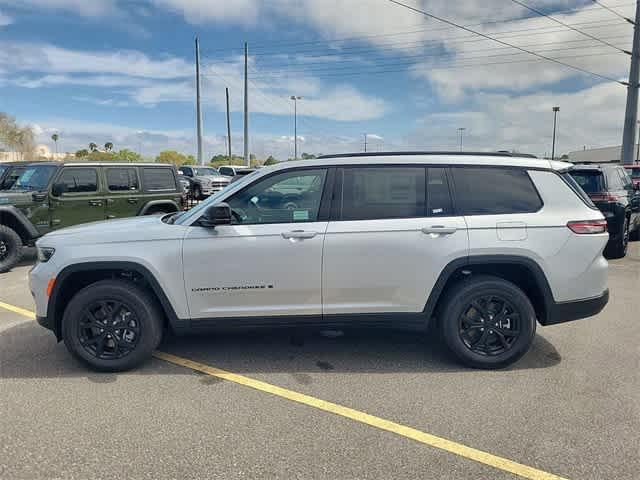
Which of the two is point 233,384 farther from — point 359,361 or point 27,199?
point 27,199

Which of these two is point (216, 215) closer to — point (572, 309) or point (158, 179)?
point (572, 309)

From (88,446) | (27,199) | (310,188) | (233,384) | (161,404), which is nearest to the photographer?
(88,446)

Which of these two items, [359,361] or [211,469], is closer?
[211,469]

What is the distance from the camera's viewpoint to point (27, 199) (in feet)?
25.3

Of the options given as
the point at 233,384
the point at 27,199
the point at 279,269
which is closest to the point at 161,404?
the point at 233,384

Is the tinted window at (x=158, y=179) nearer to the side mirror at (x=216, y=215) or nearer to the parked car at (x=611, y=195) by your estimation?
the side mirror at (x=216, y=215)

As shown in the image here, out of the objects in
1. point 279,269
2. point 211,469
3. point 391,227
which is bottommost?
point 211,469

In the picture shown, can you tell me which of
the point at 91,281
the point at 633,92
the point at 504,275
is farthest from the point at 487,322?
the point at 633,92

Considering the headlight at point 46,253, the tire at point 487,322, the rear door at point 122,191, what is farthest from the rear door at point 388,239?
the rear door at point 122,191

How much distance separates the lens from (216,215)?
3.49 m

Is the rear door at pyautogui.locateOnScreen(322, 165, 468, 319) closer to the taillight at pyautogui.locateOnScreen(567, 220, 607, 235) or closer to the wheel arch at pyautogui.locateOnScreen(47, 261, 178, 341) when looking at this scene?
the taillight at pyautogui.locateOnScreen(567, 220, 607, 235)

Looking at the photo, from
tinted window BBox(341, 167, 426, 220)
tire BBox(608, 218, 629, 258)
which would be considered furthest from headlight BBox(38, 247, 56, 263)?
tire BBox(608, 218, 629, 258)

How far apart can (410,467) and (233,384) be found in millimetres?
1557

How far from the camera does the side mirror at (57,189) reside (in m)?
7.90
